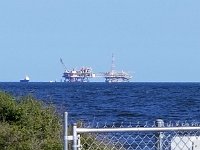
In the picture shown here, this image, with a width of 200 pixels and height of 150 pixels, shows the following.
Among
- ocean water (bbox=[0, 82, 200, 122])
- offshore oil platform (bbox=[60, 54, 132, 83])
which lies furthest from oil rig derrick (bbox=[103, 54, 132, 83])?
ocean water (bbox=[0, 82, 200, 122])

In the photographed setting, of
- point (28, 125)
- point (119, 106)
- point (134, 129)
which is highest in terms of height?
point (134, 129)

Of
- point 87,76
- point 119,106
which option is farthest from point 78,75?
point 119,106

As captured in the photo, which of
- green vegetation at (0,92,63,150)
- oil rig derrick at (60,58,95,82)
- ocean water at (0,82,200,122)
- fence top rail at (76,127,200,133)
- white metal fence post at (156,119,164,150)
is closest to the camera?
fence top rail at (76,127,200,133)

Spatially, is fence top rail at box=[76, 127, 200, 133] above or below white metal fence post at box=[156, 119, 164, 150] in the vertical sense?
above

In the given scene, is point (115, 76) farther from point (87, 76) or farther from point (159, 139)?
point (159, 139)

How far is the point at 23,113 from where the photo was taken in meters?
13.1

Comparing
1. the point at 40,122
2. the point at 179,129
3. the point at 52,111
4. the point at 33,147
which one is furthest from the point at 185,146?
the point at 52,111

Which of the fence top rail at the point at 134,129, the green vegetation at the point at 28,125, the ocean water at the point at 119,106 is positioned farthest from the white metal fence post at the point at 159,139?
the ocean water at the point at 119,106

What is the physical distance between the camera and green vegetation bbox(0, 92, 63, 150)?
453 inches

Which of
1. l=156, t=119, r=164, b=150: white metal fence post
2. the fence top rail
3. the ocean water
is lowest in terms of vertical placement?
the ocean water

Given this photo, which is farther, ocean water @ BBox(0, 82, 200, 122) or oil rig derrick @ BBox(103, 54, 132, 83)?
oil rig derrick @ BBox(103, 54, 132, 83)

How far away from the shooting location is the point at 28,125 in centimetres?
1285

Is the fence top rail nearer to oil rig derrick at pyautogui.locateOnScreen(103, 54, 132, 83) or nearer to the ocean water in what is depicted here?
the ocean water

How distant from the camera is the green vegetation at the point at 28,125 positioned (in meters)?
11.5
